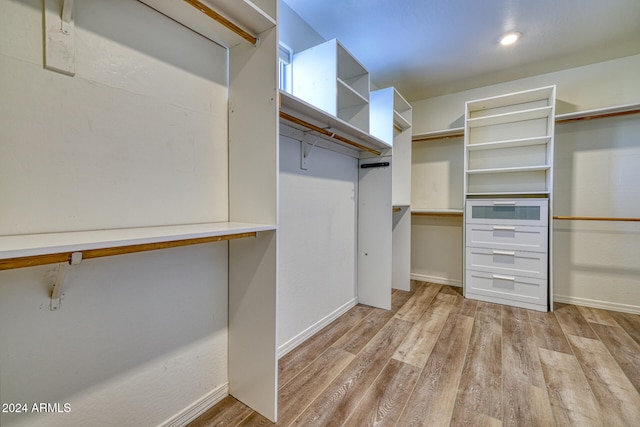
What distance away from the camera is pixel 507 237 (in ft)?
9.32

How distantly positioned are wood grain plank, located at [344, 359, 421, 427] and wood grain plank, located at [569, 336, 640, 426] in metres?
0.95

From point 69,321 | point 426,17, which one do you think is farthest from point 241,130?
point 426,17

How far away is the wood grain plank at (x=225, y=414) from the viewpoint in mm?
1333

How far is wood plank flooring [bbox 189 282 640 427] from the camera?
1389 millimetres

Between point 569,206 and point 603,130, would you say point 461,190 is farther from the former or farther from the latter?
point 603,130

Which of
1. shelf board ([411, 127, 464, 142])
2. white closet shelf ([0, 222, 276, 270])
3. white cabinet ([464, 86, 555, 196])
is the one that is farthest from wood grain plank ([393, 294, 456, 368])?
shelf board ([411, 127, 464, 142])

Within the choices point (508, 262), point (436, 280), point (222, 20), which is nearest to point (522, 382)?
point (508, 262)

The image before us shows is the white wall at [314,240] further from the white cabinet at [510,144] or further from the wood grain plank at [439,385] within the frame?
the white cabinet at [510,144]

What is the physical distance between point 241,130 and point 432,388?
1803 mm

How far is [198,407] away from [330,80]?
218cm

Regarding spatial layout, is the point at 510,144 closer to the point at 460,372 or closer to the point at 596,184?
the point at 596,184

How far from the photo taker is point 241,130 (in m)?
1.38

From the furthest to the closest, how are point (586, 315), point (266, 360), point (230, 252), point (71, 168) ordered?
1. point (586, 315)
2. point (230, 252)
3. point (266, 360)
4. point (71, 168)

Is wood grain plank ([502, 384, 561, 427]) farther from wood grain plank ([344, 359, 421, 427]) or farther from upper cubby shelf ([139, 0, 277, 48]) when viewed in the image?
upper cubby shelf ([139, 0, 277, 48])
